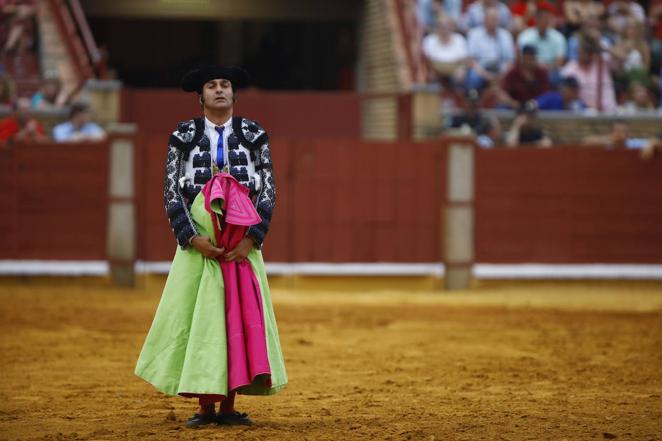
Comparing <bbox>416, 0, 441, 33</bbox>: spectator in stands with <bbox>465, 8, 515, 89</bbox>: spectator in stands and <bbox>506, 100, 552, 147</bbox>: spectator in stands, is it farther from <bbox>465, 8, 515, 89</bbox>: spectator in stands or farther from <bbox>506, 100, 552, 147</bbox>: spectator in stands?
<bbox>506, 100, 552, 147</bbox>: spectator in stands

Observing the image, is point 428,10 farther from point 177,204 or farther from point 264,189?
point 177,204

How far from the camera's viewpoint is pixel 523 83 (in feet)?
47.9

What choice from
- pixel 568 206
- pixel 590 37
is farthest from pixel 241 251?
pixel 590 37

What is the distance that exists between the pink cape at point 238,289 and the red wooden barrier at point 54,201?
8.22m

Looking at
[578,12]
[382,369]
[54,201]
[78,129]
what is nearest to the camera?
[382,369]

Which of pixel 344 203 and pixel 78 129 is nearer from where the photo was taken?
pixel 344 203

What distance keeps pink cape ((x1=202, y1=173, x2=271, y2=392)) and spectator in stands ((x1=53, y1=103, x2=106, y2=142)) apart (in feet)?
28.3

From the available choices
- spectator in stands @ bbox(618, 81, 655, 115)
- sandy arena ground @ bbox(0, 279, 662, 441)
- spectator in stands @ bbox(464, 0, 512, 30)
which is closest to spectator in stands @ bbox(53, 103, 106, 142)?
sandy arena ground @ bbox(0, 279, 662, 441)

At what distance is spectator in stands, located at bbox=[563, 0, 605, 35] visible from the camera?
15898 millimetres

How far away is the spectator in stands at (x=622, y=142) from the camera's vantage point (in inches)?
541

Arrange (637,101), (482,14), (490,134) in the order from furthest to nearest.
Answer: (482,14) → (637,101) → (490,134)

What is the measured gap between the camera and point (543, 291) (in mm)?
13547

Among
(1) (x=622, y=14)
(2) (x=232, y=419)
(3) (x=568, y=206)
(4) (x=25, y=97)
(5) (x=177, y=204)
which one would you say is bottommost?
(2) (x=232, y=419)

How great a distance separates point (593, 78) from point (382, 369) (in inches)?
317
